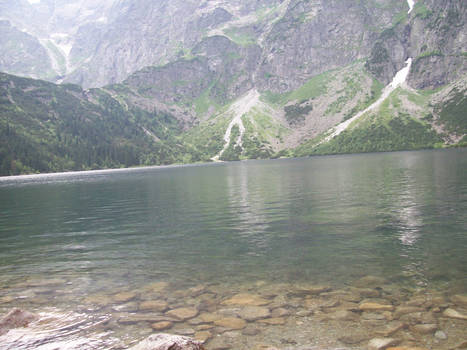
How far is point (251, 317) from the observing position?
50.8 ft

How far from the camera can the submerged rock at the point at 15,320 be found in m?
14.4

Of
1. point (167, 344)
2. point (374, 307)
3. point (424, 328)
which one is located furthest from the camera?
point (374, 307)

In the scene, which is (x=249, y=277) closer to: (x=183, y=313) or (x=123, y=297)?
(x=183, y=313)

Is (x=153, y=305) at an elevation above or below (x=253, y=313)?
below

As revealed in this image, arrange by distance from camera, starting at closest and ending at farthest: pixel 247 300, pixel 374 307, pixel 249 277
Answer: pixel 374 307
pixel 247 300
pixel 249 277

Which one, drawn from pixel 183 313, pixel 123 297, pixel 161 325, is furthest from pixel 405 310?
pixel 123 297

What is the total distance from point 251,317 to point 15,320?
35.1 feet

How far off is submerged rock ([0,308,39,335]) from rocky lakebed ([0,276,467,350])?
0.13 feet

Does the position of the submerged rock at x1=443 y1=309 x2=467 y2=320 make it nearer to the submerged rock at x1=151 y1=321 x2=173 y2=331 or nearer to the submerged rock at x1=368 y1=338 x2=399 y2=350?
the submerged rock at x1=368 y1=338 x2=399 y2=350

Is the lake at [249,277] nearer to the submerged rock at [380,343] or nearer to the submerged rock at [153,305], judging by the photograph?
the submerged rock at [153,305]

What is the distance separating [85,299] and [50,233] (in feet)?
87.2

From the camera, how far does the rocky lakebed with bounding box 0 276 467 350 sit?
1306 cm

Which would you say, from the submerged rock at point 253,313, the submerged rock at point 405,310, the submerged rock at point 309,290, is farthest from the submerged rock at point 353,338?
the submerged rock at point 309,290

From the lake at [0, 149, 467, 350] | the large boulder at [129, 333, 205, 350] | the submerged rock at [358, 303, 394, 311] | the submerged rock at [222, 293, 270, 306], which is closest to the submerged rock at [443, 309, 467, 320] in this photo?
the lake at [0, 149, 467, 350]
